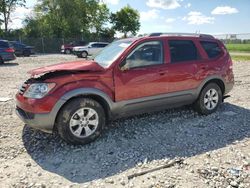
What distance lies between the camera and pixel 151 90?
5270mm

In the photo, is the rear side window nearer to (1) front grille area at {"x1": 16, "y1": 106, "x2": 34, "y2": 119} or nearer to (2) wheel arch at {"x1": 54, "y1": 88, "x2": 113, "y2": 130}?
(2) wheel arch at {"x1": 54, "y1": 88, "x2": 113, "y2": 130}

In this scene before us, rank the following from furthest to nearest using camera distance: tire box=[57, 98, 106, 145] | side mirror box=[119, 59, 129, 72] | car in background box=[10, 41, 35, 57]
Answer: car in background box=[10, 41, 35, 57], side mirror box=[119, 59, 129, 72], tire box=[57, 98, 106, 145]

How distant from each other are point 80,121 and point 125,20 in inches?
1818

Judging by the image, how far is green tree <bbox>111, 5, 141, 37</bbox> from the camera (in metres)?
48.5

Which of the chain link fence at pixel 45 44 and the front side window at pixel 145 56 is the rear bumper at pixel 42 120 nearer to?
the front side window at pixel 145 56

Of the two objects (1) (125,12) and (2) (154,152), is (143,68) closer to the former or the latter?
(2) (154,152)

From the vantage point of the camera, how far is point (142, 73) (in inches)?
201

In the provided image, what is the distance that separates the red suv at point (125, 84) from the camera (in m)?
4.40

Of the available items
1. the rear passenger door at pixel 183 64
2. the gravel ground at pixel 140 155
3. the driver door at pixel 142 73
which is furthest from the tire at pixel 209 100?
the driver door at pixel 142 73

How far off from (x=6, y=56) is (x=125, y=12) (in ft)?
113

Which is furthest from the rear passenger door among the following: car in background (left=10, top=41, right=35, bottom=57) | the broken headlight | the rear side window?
car in background (left=10, top=41, right=35, bottom=57)

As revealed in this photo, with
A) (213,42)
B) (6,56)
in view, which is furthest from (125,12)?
(213,42)

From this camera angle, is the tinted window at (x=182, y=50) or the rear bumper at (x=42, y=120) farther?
the tinted window at (x=182, y=50)

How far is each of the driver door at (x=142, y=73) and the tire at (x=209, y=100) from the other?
1096mm
